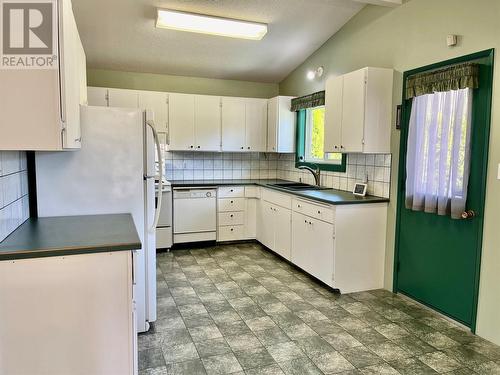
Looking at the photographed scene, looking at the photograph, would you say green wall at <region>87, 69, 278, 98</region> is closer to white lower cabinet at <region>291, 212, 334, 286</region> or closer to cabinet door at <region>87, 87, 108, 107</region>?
→ cabinet door at <region>87, 87, 108, 107</region>

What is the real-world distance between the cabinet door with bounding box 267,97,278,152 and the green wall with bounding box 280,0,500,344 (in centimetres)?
91

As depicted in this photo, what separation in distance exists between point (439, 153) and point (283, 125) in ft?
8.66

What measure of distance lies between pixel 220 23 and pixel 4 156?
103 inches

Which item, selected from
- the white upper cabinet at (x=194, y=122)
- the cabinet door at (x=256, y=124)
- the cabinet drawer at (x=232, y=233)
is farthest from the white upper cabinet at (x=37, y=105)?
the cabinet door at (x=256, y=124)

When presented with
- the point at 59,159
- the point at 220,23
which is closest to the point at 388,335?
the point at 59,159

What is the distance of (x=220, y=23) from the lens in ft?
12.9

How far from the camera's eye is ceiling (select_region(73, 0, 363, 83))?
3809 mm

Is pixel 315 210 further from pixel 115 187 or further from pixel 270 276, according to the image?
pixel 115 187

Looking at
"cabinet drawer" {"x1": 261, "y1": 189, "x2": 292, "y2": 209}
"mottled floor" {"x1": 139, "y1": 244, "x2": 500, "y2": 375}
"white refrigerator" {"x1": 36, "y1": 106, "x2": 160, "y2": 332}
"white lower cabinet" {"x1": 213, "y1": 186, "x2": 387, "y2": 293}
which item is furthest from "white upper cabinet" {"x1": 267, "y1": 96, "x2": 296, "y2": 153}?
"white refrigerator" {"x1": 36, "y1": 106, "x2": 160, "y2": 332}

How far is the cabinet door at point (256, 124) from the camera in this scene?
5.62 meters

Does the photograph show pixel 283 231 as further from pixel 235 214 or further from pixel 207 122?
pixel 207 122

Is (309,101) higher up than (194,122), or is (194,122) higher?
(309,101)

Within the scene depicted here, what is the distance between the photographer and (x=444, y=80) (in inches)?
115

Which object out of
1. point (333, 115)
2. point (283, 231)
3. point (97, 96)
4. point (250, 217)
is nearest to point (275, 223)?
point (283, 231)
